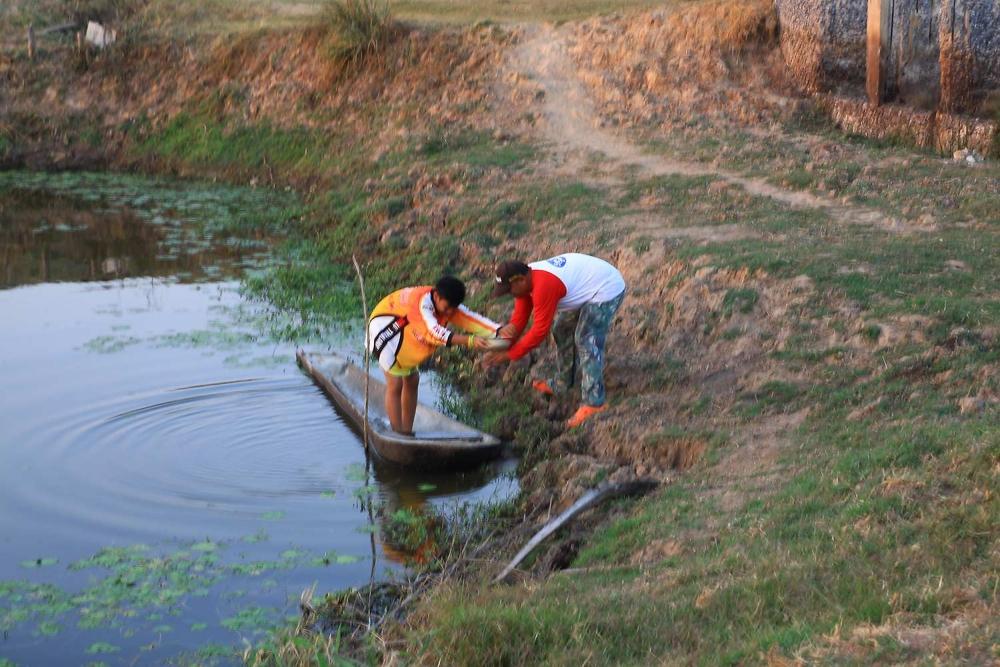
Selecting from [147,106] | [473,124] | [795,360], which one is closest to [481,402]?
[795,360]


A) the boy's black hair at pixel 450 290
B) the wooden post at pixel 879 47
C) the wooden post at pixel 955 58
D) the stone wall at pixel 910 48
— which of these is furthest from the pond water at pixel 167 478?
the stone wall at pixel 910 48

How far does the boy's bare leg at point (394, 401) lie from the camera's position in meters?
10.1

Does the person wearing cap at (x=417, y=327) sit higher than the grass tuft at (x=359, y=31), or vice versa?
the grass tuft at (x=359, y=31)

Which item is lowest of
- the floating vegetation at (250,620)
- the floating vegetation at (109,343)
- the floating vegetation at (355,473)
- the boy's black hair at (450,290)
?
the floating vegetation at (355,473)

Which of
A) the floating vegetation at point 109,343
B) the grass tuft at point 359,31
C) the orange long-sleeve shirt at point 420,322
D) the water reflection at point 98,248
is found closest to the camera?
the orange long-sleeve shirt at point 420,322

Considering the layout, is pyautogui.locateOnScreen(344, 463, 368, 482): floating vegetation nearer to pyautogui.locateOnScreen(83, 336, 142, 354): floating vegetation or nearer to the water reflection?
pyautogui.locateOnScreen(83, 336, 142, 354): floating vegetation

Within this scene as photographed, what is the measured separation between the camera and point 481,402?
11.5 meters

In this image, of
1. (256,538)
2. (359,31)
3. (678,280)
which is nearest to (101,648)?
(256,538)

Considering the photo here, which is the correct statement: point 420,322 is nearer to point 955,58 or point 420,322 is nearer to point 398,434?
point 398,434

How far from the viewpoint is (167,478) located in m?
9.80

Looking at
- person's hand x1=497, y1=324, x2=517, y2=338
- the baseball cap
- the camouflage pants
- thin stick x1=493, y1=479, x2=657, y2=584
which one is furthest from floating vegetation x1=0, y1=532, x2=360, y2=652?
the camouflage pants

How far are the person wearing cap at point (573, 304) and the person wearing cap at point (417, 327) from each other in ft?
0.95

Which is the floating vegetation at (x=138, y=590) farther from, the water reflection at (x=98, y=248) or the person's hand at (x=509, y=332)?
the water reflection at (x=98, y=248)

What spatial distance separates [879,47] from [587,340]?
366 inches
